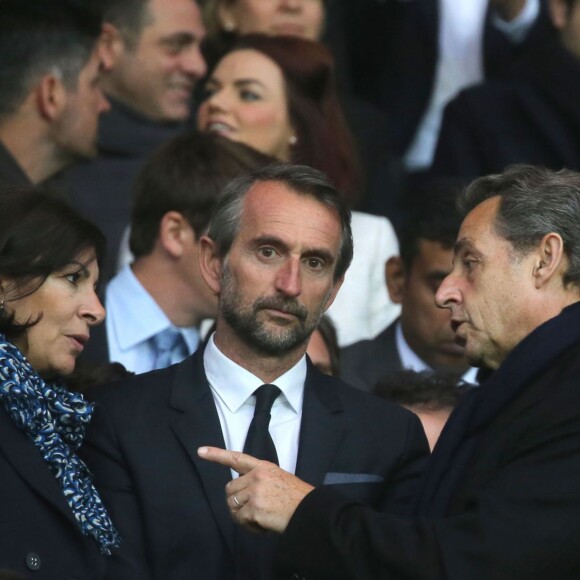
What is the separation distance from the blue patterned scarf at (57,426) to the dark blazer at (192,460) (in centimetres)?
7

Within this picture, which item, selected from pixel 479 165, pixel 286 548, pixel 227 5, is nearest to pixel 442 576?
pixel 286 548

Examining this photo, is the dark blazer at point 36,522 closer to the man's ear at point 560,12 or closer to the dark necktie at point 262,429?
the dark necktie at point 262,429

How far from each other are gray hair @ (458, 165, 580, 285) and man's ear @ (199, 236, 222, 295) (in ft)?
2.70

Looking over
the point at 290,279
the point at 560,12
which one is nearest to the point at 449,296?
the point at 290,279

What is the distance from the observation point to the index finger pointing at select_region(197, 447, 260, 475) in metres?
4.12

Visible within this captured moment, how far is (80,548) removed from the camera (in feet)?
14.3

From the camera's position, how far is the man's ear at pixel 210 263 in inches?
193

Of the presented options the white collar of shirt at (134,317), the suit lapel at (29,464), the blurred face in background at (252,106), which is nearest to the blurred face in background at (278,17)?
the blurred face in background at (252,106)

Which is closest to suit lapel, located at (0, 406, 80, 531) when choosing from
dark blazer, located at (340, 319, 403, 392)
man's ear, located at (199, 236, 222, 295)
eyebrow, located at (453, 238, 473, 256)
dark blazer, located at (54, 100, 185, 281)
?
man's ear, located at (199, 236, 222, 295)

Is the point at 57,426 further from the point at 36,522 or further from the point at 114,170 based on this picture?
the point at 114,170

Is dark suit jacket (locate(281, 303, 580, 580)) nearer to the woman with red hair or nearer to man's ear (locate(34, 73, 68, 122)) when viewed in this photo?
the woman with red hair

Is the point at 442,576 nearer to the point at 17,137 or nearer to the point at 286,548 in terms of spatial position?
the point at 286,548

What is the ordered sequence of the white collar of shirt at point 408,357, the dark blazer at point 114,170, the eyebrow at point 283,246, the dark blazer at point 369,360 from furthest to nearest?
the dark blazer at point 114,170 → the white collar of shirt at point 408,357 → the dark blazer at point 369,360 → the eyebrow at point 283,246

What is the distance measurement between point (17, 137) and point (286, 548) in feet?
9.17
